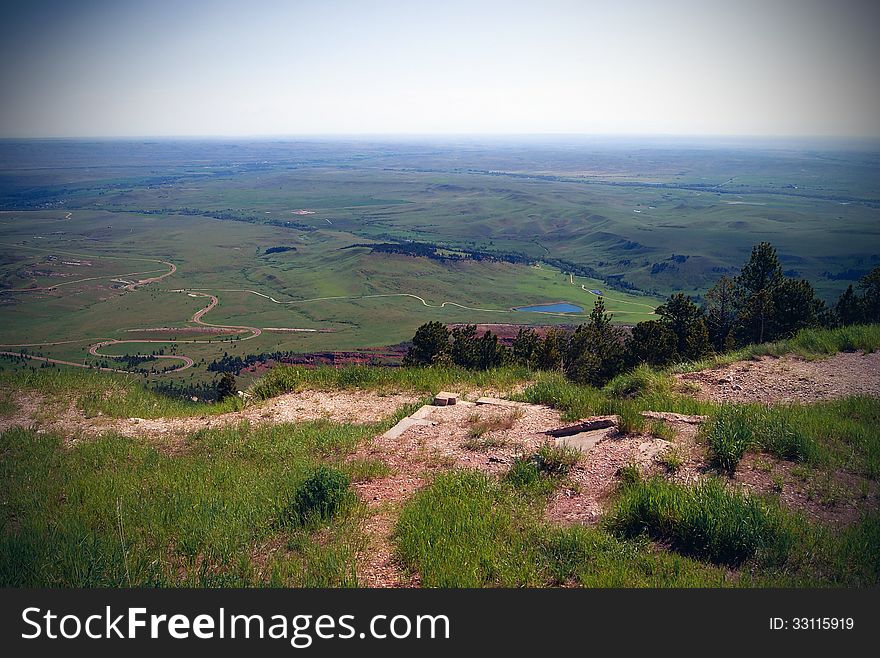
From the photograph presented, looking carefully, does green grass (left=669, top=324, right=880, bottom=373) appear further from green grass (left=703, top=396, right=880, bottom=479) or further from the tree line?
the tree line

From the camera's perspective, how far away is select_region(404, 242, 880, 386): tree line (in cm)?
2338

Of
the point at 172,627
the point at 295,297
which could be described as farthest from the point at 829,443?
the point at 295,297

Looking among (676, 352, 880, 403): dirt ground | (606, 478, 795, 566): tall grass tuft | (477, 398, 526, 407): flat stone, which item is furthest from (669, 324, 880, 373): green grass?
(606, 478, 795, 566): tall grass tuft

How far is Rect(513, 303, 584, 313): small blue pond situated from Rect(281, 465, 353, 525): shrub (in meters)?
103

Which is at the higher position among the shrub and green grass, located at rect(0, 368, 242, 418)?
the shrub

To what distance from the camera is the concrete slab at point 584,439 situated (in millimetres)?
7730

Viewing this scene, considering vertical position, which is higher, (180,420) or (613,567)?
(613,567)

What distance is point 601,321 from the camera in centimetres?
3219

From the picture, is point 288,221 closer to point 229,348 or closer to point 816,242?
point 229,348

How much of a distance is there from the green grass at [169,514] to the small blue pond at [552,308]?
10119 cm

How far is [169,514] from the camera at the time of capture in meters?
6.27

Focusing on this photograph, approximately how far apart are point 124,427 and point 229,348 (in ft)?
241

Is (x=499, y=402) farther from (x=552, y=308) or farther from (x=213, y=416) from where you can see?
(x=552, y=308)

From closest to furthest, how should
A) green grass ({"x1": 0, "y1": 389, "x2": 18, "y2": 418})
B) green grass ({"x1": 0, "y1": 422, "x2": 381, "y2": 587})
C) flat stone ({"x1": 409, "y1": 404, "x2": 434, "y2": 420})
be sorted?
green grass ({"x1": 0, "y1": 422, "x2": 381, "y2": 587})
flat stone ({"x1": 409, "y1": 404, "x2": 434, "y2": 420})
green grass ({"x1": 0, "y1": 389, "x2": 18, "y2": 418})
